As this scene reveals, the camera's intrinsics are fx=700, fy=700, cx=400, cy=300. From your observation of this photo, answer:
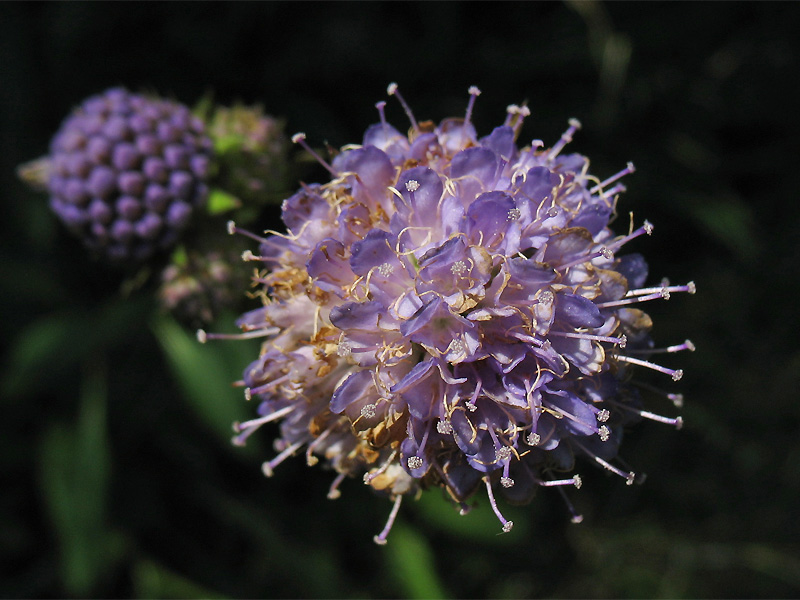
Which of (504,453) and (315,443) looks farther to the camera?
(315,443)

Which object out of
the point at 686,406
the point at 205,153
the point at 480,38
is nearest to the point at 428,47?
the point at 480,38

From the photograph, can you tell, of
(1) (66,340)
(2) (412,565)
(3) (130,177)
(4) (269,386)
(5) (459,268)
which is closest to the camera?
(5) (459,268)

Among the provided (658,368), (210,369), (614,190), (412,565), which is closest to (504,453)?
(658,368)

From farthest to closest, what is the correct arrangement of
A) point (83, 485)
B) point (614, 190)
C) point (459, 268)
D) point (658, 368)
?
point (83, 485), point (614, 190), point (658, 368), point (459, 268)

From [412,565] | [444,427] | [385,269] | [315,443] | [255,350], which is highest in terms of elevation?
[385,269]

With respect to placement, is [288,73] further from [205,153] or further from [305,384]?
[305,384]

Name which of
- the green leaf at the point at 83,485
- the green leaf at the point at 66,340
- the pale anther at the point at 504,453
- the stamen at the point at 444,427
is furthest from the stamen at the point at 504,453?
the green leaf at the point at 83,485

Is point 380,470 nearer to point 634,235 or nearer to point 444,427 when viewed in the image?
point 444,427

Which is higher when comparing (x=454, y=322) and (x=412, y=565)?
(x=454, y=322)
